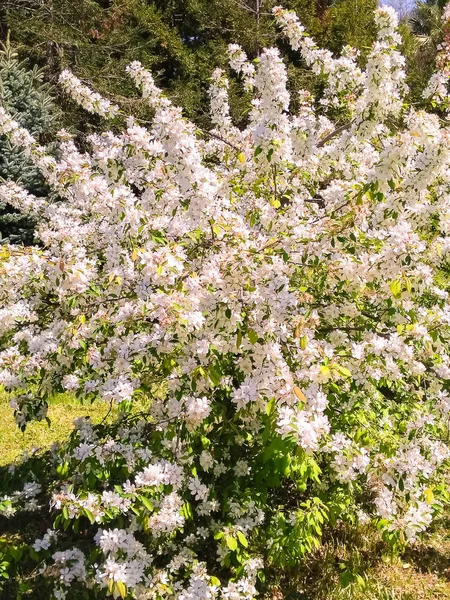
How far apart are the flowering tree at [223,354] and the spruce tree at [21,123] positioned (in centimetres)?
453

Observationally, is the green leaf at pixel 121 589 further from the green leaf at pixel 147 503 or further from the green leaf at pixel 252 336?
the green leaf at pixel 252 336

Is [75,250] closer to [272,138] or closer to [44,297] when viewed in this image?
[44,297]

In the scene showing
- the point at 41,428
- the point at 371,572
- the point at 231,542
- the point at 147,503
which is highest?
the point at 147,503

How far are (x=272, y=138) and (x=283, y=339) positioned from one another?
134 centimetres

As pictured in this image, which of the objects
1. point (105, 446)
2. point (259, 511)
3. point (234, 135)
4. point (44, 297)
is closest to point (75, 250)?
point (44, 297)

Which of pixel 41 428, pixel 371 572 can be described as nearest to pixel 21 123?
pixel 41 428

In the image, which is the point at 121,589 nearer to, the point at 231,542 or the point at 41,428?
the point at 231,542

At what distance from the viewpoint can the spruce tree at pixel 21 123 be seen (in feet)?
24.5

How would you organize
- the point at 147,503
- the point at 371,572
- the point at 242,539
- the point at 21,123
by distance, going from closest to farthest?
the point at 147,503, the point at 242,539, the point at 371,572, the point at 21,123

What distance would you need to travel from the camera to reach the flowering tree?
234cm

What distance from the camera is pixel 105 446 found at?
104 inches

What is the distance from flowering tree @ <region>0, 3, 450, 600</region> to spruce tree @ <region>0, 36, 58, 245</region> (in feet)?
14.9

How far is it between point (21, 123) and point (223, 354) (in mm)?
6440

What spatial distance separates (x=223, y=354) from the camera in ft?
8.46
